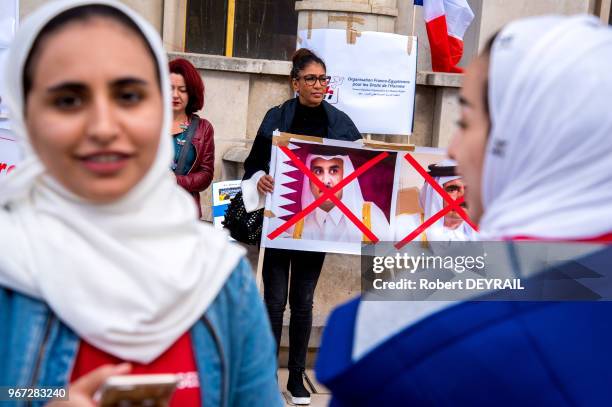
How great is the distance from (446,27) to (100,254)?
673cm

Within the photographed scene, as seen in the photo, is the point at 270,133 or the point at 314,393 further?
the point at 314,393

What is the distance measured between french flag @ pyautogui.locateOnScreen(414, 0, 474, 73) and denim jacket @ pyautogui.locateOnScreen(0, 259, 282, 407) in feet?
20.9

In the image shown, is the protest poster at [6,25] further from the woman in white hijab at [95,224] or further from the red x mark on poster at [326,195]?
the woman in white hijab at [95,224]

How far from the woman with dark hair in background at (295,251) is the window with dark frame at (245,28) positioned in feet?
17.7

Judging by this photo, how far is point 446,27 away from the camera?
801 centimetres

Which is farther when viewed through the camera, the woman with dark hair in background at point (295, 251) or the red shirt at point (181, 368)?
the woman with dark hair in background at point (295, 251)

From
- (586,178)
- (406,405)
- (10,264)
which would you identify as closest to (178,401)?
(10,264)

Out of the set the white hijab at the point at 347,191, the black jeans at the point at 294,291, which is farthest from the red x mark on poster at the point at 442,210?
the black jeans at the point at 294,291

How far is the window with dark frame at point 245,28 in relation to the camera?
1066 centimetres

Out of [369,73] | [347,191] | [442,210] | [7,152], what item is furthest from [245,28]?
[7,152]

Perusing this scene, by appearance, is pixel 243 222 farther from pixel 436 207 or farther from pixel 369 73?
pixel 369 73

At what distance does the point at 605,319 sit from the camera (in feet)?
4.40

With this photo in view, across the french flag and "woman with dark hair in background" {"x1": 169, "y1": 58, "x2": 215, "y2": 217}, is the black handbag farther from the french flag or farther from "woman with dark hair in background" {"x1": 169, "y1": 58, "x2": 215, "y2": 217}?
the french flag

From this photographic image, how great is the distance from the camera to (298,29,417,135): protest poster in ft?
23.2
